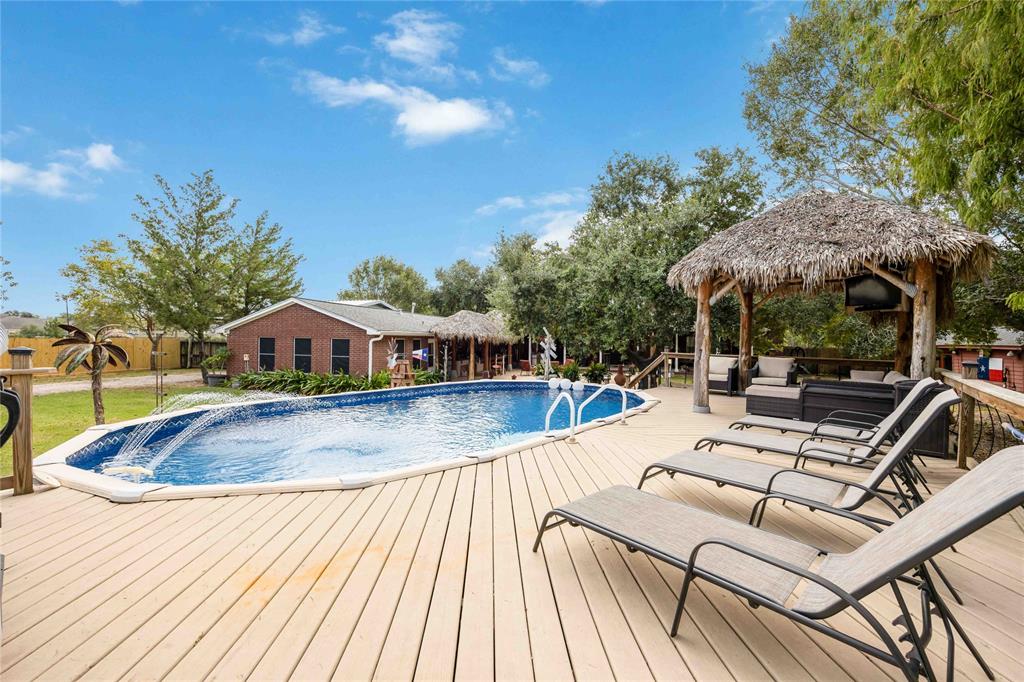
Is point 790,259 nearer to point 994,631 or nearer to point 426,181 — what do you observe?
point 994,631

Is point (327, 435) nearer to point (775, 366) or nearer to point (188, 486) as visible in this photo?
point (188, 486)

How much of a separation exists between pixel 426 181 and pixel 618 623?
31232mm

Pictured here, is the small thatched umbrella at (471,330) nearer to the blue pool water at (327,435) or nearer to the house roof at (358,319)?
the house roof at (358,319)

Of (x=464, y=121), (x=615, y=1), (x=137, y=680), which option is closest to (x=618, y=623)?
(x=137, y=680)

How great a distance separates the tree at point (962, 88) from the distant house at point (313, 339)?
568 inches

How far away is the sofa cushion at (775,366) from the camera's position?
9934 mm

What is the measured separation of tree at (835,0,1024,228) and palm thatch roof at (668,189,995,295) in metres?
0.63

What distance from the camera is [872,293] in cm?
805

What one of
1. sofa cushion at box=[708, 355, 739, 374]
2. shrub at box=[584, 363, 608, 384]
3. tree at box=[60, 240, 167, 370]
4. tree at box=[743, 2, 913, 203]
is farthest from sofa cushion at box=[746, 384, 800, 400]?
tree at box=[60, 240, 167, 370]

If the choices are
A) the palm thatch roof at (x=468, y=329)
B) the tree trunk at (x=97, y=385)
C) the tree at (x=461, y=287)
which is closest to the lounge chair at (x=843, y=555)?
the tree trunk at (x=97, y=385)

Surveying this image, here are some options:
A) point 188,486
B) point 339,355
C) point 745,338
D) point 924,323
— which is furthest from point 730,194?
point 188,486

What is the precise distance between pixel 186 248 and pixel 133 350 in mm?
7497

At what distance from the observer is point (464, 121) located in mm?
22453

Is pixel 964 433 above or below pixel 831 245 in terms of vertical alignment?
below
